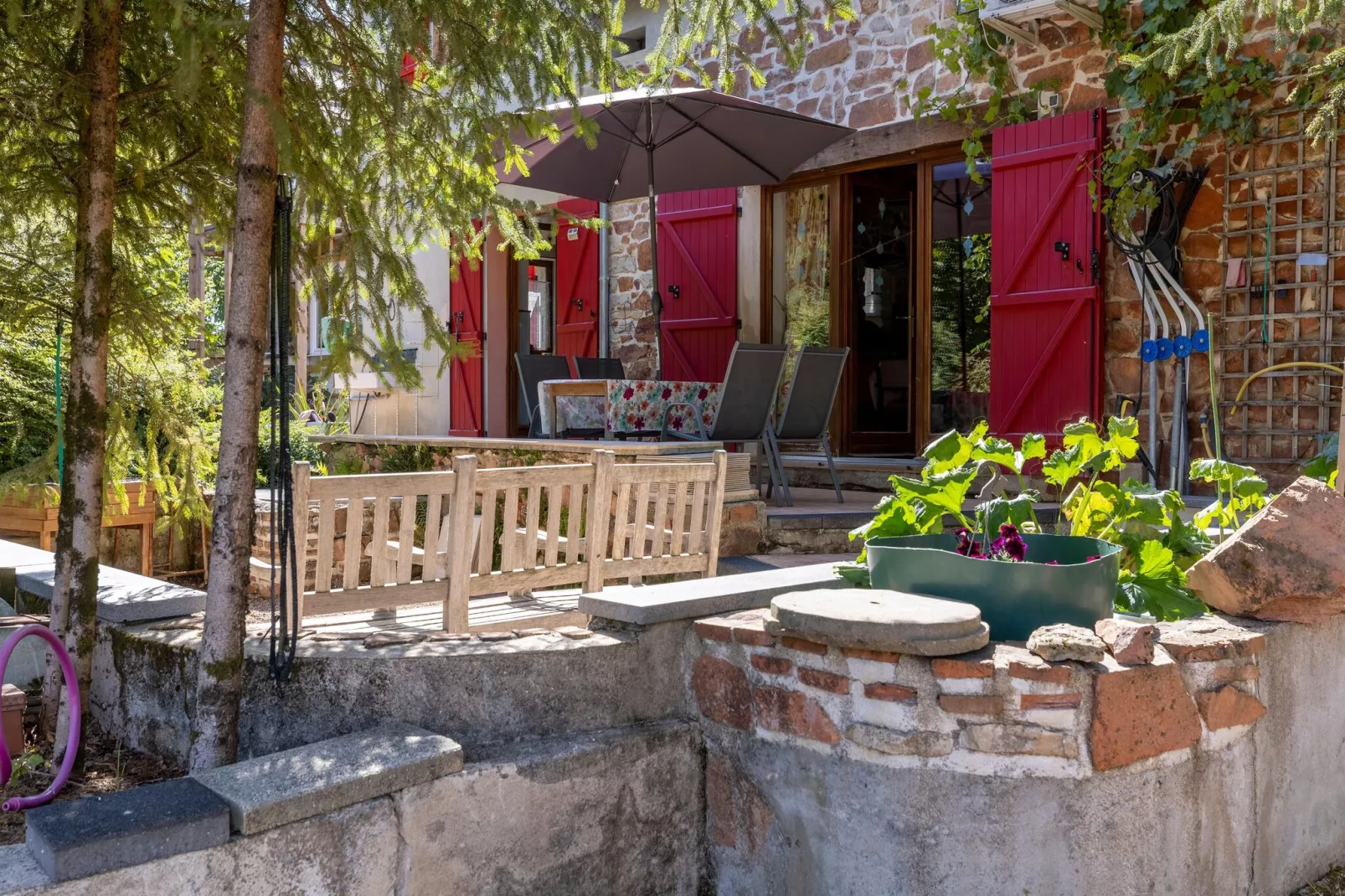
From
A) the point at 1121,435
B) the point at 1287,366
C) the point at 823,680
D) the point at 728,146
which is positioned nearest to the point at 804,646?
the point at 823,680

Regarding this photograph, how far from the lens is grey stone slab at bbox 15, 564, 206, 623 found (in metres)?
2.73

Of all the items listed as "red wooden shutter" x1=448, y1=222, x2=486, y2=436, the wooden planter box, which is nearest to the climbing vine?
"red wooden shutter" x1=448, y1=222, x2=486, y2=436

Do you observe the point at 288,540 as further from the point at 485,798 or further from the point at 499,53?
the point at 499,53

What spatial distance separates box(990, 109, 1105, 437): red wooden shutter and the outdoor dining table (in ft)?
5.85

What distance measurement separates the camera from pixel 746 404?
562 cm

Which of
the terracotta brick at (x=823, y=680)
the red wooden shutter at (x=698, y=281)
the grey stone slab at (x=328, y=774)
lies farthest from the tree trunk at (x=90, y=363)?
the red wooden shutter at (x=698, y=281)

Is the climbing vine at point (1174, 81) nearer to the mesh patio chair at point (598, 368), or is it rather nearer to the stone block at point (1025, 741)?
the mesh patio chair at point (598, 368)

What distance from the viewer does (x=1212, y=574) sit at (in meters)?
2.46

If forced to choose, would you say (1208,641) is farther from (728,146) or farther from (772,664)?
(728,146)

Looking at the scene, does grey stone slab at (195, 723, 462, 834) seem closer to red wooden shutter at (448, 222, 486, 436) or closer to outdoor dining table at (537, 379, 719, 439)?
outdoor dining table at (537, 379, 719, 439)

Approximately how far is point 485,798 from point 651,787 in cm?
42

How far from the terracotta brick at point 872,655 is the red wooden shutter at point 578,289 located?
6721 mm

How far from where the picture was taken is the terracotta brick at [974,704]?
2039 millimetres

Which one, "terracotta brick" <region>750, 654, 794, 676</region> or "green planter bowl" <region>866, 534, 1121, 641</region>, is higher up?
"green planter bowl" <region>866, 534, 1121, 641</region>
